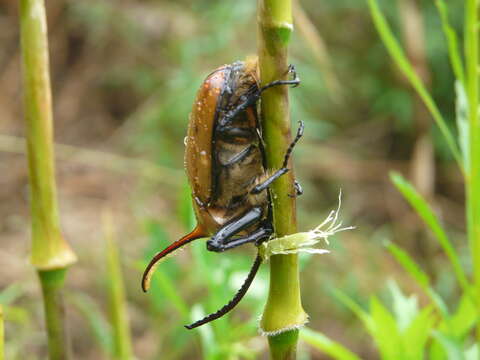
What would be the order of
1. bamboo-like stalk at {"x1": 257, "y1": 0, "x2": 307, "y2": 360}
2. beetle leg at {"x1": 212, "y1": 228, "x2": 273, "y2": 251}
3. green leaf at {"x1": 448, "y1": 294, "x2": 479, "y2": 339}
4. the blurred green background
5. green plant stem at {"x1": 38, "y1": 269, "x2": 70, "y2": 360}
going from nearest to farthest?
bamboo-like stalk at {"x1": 257, "y1": 0, "x2": 307, "y2": 360}
beetle leg at {"x1": 212, "y1": 228, "x2": 273, "y2": 251}
green plant stem at {"x1": 38, "y1": 269, "x2": 70, "y2": 360}
green leaf at {"x1": 448, "y1": 294, "x2": 479, "y2": 339}
the blurred green background

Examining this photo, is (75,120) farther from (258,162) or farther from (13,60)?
(258,162)

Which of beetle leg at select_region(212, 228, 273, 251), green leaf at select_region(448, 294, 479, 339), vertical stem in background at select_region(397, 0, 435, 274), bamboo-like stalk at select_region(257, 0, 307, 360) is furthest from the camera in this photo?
vertical stem in background at select_region(397, 0, 435, 274)

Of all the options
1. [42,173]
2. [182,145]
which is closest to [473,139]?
[42,173]

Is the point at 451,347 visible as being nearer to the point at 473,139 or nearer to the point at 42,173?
the point at 473,139

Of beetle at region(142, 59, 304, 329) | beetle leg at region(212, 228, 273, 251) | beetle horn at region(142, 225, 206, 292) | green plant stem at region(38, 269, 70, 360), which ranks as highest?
beetle at region(142, 59, 304, 329)

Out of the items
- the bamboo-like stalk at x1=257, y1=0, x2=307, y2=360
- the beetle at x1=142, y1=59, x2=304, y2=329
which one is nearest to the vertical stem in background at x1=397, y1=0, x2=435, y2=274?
the beetle at x1=142, y1=59, x2=304, y2=329

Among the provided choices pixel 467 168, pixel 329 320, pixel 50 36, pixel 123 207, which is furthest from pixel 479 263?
pixel 50 36

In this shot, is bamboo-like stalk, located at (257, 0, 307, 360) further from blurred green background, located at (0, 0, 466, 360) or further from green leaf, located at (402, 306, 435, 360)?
blurred green background, located at (0, 0, 466, 360)
